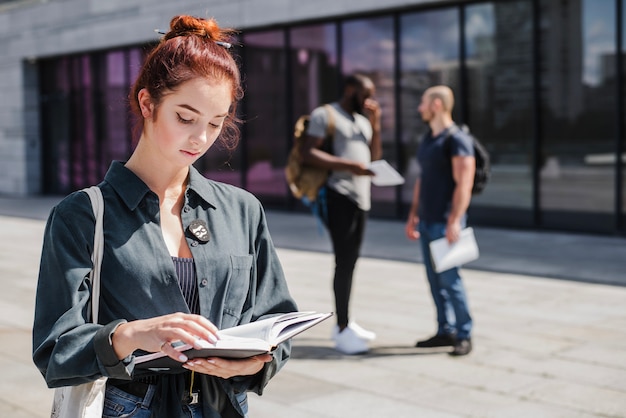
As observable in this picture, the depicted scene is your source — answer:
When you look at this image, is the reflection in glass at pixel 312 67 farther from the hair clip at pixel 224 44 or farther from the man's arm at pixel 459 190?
the hair clip at pixel 224 44

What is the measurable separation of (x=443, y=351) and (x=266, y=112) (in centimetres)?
1147

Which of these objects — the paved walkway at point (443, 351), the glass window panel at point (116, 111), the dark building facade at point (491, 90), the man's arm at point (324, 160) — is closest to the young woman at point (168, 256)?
the paved walkway at point (443, 351)

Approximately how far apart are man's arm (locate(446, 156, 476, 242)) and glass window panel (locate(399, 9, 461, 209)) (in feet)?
26.7

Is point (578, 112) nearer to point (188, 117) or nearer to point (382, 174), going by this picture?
point (382, 174)

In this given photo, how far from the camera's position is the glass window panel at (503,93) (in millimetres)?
13203

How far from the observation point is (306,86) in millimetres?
16375

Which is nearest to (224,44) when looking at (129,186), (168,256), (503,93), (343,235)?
(129,186)

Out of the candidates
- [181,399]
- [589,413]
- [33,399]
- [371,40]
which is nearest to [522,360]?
[589,413]

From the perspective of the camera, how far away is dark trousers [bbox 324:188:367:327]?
6105mm

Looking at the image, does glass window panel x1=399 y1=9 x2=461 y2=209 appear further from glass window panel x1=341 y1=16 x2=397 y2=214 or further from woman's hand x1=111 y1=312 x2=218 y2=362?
woman's hand x1=111 y1=312 x2=218 y2=362

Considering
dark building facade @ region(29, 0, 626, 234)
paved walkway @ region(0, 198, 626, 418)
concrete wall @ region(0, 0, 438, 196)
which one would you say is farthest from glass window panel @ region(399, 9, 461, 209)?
paved walkway @ region(0, 198, 626, 418)

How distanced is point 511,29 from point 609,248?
4.00 meters

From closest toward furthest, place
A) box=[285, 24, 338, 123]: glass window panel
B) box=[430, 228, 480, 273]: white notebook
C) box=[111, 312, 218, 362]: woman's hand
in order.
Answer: box=[111, 312, 218, 362]: woman's hand < box=[430, 228, 480, 273]: white notebook < box=[285, 24, 338, 123]: glass window panel

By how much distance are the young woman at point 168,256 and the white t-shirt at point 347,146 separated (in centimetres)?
386
